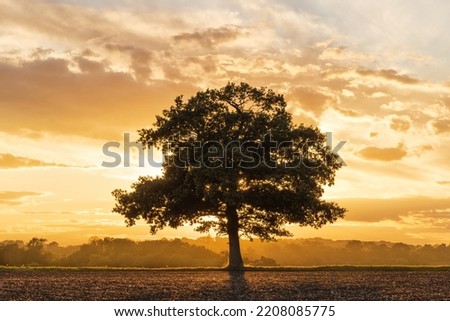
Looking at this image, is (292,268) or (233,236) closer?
(292,268)

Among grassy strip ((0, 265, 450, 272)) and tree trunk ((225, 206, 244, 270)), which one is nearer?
grassy strip ((0, 265, 450, 272))

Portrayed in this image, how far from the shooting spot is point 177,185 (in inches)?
2280

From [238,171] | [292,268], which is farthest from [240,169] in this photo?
[292,268]

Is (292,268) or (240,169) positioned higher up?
(240,169)

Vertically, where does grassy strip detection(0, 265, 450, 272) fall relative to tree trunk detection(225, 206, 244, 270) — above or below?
below

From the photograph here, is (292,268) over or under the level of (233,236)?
under

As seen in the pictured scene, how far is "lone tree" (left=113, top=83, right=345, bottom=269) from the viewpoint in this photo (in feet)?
185

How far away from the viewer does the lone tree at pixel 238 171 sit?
56.3 meters

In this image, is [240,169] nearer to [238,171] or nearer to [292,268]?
[238,171]

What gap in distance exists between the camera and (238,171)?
55.6 metres

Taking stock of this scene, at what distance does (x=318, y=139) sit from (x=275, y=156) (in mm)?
4258
